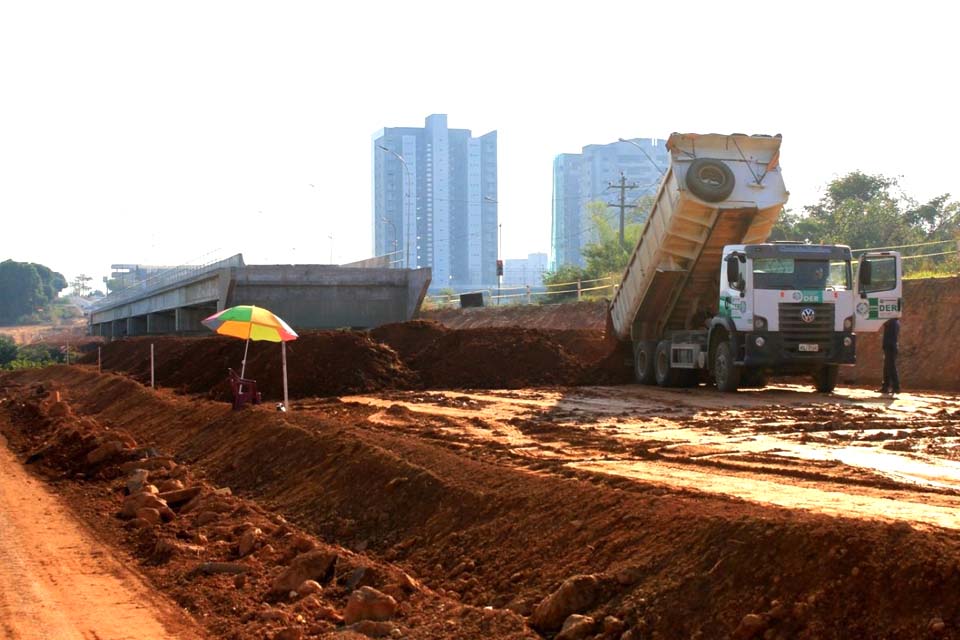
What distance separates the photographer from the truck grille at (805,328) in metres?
20.5

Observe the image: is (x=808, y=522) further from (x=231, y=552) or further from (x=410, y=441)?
(x=410, y=441)

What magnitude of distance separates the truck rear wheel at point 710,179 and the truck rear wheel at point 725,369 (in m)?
3.05

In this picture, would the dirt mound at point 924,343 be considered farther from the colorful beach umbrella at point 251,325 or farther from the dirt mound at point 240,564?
the dirt mound at point 240,564

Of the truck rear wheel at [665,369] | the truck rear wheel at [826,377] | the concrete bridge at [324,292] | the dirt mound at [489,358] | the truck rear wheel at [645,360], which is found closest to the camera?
the truck rear wheel at [826,377]

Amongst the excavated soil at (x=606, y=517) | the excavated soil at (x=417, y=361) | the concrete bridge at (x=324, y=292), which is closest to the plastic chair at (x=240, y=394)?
the excavated soil at (x=606, y=517)

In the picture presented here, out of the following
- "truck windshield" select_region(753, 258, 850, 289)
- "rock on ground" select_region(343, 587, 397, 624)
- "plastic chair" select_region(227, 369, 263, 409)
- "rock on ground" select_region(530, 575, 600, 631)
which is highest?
"truck windshield" select_region(753, 258, 850, 289)

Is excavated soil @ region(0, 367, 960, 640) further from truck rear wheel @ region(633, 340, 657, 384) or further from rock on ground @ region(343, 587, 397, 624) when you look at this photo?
truck rear wheel @ region(633, 340, 657, 384)

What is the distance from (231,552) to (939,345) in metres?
20.9

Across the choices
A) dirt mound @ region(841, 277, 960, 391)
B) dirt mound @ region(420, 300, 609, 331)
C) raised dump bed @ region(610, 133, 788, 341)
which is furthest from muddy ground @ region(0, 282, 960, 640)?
dirt mound @ region(420, 300, 609, 331)

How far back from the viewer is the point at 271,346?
2772 centimetres

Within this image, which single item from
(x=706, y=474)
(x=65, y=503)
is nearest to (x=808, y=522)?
(x=706, y=474)

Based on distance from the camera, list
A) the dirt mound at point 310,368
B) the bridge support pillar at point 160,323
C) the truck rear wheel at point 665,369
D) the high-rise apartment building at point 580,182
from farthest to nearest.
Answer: the high-rise apartment building at point 580,182 < the bridge support pillar at point 160,323 < the dirt mound at point 310,368 < the truck rear wheel at point 665,369

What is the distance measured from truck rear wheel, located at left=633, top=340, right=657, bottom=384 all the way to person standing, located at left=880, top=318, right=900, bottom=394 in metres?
4.96

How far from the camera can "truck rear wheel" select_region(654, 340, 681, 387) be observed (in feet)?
77.5
